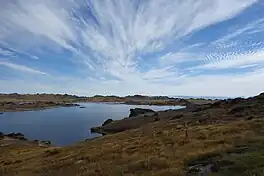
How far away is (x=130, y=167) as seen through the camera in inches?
637

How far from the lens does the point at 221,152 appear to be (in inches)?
643

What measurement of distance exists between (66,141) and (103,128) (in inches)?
692

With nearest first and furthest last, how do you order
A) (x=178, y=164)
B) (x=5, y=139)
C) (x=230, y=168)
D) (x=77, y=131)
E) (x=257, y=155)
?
(x=230, y=168) < (x=257, y=155) < (x=178, y=164) < (x=5, y=139) < (x=77, y=131)

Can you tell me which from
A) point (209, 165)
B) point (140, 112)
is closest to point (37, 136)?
point (140, 112)

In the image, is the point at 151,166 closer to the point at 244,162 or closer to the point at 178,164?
the point at 178,164

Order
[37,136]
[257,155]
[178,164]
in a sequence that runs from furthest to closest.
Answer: [37,136], [178,164], [257,155]

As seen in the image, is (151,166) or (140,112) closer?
(151,166)

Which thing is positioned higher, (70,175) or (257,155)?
(257,155)

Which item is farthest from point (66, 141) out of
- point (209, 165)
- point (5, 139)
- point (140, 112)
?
point (209, 165)

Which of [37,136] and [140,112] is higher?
[140,112]

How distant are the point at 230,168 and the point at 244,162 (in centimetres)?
83

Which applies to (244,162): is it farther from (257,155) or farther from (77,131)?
(77,131)

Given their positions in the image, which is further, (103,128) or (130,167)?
(103,128)

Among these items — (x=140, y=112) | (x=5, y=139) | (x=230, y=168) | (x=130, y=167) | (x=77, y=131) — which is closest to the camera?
(x=230, y=168)
